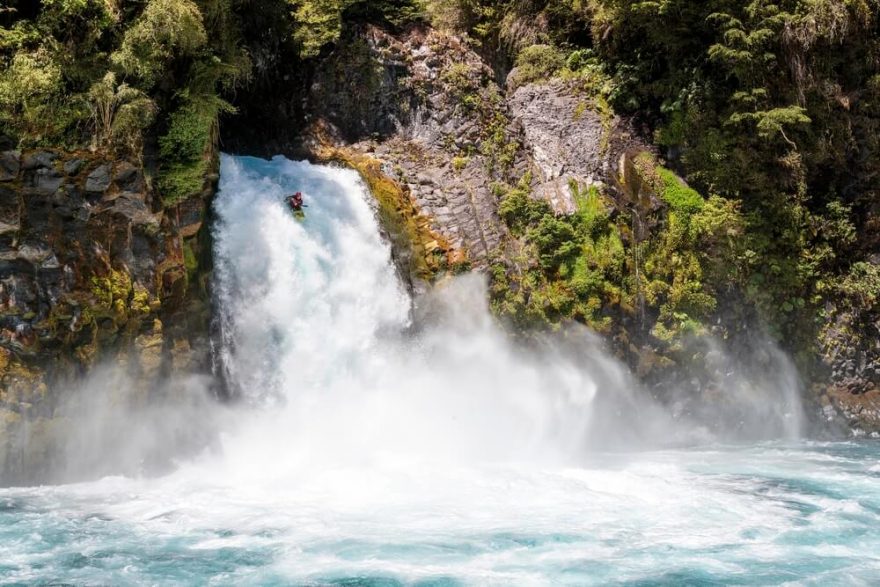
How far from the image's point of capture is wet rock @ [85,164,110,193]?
11516 millimetres

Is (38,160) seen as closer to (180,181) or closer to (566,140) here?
(180,181)

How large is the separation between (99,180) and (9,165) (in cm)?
124

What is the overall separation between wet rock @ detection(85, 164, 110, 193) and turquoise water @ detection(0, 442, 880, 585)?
4.66 meters

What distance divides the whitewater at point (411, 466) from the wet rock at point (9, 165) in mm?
3905

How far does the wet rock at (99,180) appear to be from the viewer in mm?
11516

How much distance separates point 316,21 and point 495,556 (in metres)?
13.8

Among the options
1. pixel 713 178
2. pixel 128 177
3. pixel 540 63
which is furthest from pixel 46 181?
pixel 713 178

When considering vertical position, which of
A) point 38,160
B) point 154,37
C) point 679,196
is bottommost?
point 38,160

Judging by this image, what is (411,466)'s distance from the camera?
12672mm

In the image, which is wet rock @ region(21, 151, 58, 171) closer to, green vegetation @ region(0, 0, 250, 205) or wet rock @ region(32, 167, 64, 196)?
wet rock @ region(32, 167, 64, 196)

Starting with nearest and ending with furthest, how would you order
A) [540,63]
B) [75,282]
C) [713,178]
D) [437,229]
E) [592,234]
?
1. [75,282]
2. [592,234]
3. [437,229]
4. [713,178]
5. [540,63]

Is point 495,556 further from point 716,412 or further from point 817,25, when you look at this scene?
point 817,25

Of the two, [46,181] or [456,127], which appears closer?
[46,181]

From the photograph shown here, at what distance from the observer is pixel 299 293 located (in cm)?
1426
